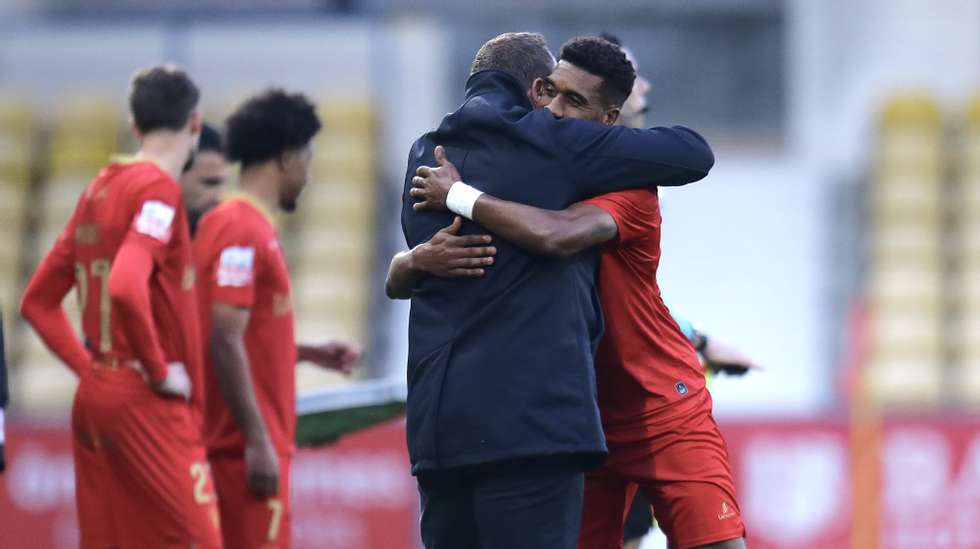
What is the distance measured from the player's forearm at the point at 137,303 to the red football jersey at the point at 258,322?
0.55 meters

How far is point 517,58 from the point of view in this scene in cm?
414

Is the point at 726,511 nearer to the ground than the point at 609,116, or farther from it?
nearer to the ground

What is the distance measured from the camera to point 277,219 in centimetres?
1280

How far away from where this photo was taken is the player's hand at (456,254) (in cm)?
390

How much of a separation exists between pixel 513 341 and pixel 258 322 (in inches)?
73.0

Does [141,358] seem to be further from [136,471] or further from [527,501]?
[527,501]

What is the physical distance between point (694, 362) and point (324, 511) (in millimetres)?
5509

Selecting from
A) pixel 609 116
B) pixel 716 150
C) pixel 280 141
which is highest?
pixel 609 116

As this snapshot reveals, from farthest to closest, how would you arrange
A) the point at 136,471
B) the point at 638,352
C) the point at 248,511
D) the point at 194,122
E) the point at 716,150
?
the point at 716,150 → the point at 248,511 → the point at 194,122 → the point at 136,471 → the point at 638,352

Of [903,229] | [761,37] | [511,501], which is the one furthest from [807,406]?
[511,501]

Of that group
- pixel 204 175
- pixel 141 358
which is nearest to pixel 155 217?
pixel 141 358

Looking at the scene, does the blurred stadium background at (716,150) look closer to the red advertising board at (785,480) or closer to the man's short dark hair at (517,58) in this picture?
the red advertising board at (785,480)

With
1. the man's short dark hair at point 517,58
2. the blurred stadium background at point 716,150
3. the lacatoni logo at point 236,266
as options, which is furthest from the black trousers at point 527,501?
the blurred stadium background at point 716,150

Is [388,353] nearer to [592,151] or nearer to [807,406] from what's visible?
[807,406]
